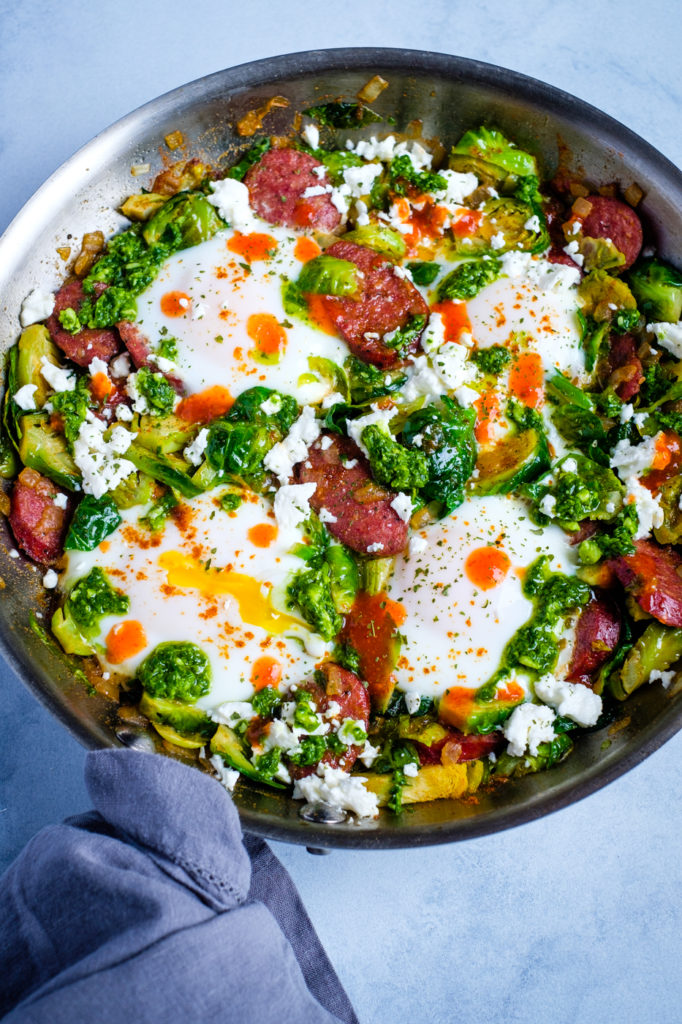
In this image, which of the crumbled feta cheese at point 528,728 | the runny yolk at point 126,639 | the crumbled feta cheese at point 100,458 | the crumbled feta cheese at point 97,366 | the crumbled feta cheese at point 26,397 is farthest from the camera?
the crumbled feta cheese at point 97,366

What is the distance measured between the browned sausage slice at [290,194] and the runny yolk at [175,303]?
2.28ft

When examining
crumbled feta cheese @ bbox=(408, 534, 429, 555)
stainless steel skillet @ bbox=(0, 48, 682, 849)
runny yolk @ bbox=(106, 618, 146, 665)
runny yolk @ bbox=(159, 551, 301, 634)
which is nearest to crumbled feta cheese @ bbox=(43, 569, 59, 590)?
stainless steel skillet @ bbox=(0, 48, 682, 849)

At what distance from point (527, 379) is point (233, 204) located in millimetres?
1792

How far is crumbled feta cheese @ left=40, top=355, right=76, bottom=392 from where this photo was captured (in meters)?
4.55

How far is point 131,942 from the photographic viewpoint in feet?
11.0

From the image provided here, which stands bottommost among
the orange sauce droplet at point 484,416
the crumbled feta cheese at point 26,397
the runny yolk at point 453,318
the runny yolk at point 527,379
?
the crumbled feta cheese at point 26,397

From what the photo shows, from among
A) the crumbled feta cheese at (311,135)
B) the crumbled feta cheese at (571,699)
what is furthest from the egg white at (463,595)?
the crumbled feta cheese at (311,135)

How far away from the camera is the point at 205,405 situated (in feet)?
14.9

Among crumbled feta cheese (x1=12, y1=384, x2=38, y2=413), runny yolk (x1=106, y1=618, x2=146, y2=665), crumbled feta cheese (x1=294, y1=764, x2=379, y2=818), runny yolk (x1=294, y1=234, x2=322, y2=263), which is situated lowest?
crumbled feta cheese (x1=294, y1=764, x2=379, y2=818)

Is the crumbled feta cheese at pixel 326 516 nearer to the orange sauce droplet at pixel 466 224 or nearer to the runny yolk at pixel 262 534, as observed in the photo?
the runny yolk at pixel 262 534

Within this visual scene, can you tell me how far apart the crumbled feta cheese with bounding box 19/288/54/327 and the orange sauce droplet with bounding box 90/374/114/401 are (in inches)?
17.2

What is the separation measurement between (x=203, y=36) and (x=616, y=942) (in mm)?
5690

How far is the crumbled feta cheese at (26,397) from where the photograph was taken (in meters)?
4.48

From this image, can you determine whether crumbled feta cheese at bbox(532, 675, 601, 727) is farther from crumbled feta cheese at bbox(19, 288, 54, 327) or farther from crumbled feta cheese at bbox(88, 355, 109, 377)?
crumbled feta cheese at bbox(19, 288, 54, 327)
